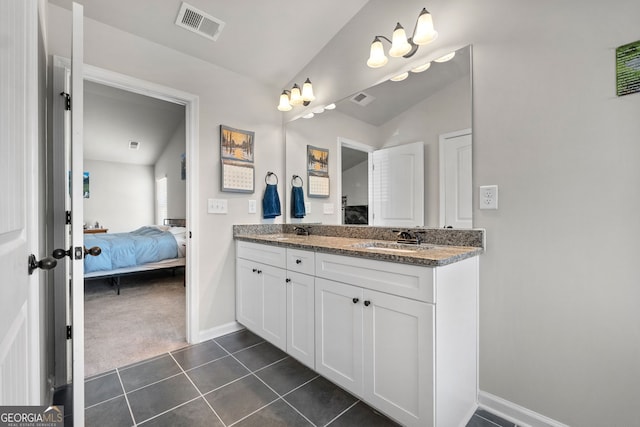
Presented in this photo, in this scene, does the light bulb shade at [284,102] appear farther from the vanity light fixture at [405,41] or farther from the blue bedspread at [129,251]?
the blue bedspread at [129,251]

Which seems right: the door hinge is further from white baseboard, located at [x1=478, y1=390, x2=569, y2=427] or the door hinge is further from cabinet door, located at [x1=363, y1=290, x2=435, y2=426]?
white baseboard, located at [x1=478, y1=390, x2=569, y2=427]

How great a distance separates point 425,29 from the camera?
5.30 ft

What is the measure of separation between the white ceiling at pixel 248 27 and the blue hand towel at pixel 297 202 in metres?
1.12

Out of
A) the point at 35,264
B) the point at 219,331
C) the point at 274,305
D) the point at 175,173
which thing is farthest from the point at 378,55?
the point at 175,173

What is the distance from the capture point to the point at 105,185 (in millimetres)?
6711

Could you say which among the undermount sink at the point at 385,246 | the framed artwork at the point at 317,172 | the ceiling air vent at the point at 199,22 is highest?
the ceiling air vent at the point at 199,22

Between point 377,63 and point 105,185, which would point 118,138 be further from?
point 377,63

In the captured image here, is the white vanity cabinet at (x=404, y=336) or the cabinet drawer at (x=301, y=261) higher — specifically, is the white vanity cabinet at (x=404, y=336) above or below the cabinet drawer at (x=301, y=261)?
below

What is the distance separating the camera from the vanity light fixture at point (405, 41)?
161cm

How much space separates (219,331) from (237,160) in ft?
5.00

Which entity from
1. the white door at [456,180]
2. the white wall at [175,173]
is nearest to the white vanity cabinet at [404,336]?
the white door at [456,180]

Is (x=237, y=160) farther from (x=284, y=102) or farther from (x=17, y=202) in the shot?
(x=17, y=202)

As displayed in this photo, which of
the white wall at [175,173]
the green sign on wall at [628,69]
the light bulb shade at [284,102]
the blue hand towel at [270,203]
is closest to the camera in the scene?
the green sign on wall at [628,69]

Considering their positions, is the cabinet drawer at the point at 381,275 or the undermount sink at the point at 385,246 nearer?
the cabinet drawer at the point at 381,275
